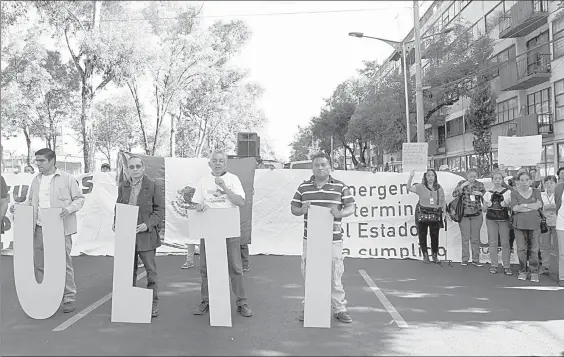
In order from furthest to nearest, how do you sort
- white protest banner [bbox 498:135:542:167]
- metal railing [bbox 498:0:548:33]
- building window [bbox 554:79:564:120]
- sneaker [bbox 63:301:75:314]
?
metal railing [bbox 498:0:548:33]
building window [bbox 554:79:564:120]
white protest banner [bbox 498:135:542:167]
sneaker [bbox 63:301:75:314]

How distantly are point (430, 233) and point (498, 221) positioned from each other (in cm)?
122

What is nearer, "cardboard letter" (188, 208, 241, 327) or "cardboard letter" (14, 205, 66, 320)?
"cardboard letter" (188, 208, 241, 327)

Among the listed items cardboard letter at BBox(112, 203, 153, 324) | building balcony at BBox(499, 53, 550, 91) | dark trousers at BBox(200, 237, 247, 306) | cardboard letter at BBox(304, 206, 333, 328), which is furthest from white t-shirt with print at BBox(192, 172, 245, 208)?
building balcony at BBox(499, 53, 550, 91)

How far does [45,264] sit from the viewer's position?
5.43 meters

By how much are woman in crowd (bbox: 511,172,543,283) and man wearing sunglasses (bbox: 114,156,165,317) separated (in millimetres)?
5143

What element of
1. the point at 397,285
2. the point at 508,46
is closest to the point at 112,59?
the point at 397,285

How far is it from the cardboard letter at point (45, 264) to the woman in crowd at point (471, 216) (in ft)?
21.0

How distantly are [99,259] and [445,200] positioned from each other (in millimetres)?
6465

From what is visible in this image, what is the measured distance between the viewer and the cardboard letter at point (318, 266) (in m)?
5.00

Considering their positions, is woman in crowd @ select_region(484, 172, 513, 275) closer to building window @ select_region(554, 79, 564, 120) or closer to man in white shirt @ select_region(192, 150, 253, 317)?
man in white shirt @ select_region(192, 150, 253, 317)

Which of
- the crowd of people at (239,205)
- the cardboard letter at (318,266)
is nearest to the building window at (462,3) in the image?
the crowd of people at (239,205)

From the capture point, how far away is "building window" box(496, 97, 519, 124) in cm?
2930

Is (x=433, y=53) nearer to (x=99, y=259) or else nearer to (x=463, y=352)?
(x=99, y=259)

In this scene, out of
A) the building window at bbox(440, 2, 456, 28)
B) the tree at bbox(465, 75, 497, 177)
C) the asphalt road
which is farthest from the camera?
the building window at bbox(440, 2, 456, 28)
